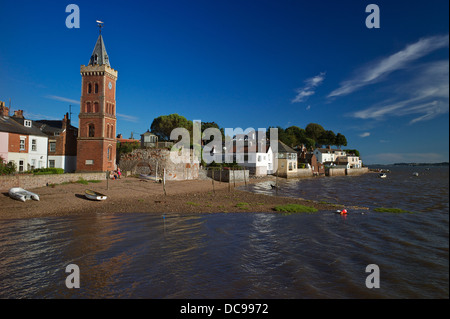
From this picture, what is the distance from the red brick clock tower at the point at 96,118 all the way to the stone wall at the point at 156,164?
3660mm

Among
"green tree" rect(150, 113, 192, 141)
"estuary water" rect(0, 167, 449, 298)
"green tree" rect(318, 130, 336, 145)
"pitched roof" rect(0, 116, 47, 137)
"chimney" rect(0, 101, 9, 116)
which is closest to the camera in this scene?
"estuary water" rect(0, 167, 449, 298)

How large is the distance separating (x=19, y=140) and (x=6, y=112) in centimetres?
860

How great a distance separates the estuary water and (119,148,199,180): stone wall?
76.7ft

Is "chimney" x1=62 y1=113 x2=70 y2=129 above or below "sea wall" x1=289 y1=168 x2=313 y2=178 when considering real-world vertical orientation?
above

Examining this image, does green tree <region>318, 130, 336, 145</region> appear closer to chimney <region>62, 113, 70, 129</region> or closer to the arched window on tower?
the arched window on tower

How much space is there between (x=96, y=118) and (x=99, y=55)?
37.2 feet

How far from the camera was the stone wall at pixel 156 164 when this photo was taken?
43.1 meters

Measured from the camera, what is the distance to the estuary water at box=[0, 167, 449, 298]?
9305mm

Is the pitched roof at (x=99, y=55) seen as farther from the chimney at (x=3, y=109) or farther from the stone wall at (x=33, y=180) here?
the stone wall at (x=33, y=180)

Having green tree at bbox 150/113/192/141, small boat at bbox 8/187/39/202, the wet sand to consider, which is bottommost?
the wet sand

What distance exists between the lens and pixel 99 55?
42.6 meters

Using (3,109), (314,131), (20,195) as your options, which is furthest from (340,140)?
(20,195)

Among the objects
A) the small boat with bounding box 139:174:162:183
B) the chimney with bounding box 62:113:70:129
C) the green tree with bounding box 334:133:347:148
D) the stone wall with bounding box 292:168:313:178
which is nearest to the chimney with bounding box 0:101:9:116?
the chimney with bounding box 62:113:70:129
